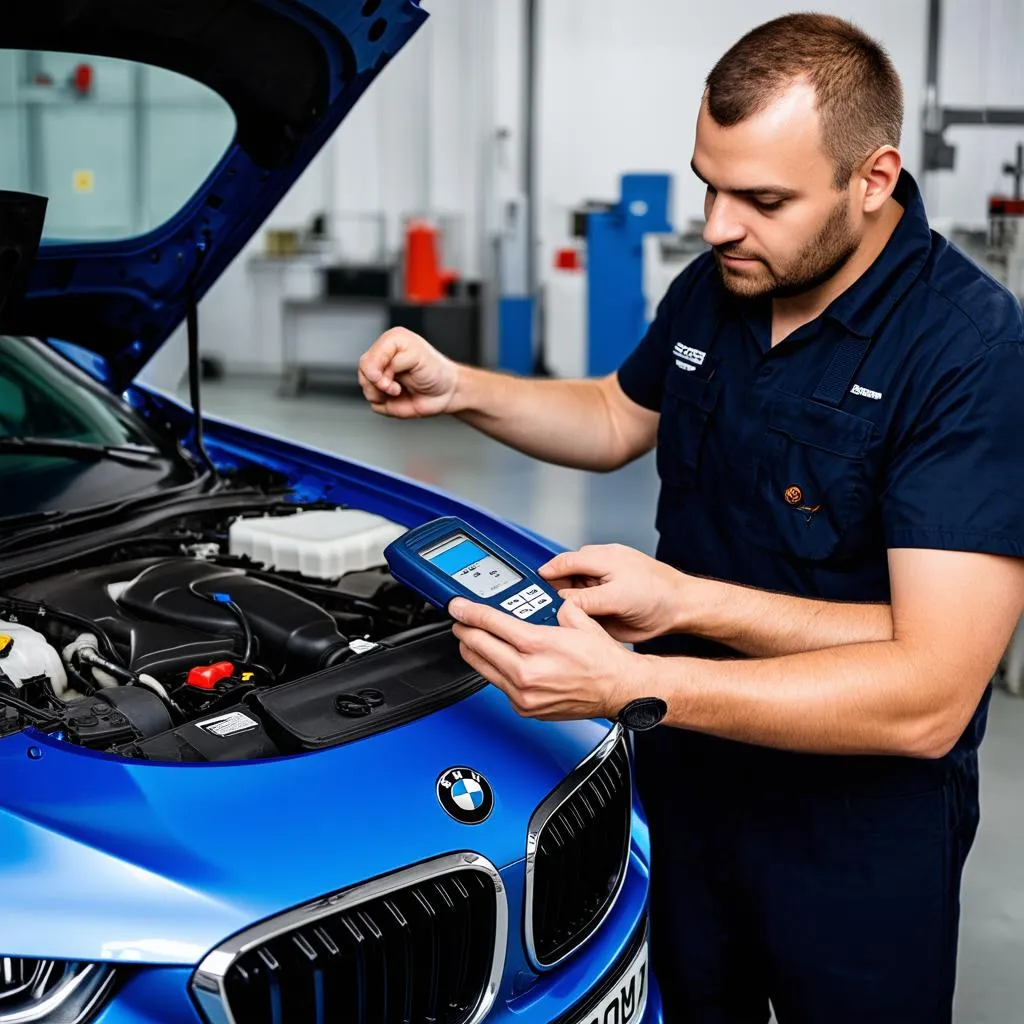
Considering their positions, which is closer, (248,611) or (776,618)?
(776,618)

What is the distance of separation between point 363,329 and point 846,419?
8.37m

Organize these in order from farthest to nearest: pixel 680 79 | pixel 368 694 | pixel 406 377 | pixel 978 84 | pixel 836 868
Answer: pixel 680 79 < pixel 978 84 < pixel 406 377 < pixel 836 868 < pixel 368 694

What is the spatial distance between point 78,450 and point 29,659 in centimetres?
74

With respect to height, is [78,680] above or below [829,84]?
below

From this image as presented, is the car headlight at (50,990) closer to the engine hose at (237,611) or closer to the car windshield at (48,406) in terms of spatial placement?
the engine hose at (237,611)

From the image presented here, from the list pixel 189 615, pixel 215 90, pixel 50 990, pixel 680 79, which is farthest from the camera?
pixel 680 79

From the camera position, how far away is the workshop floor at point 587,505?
2.46 m

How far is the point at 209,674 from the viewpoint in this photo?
154 centimetres

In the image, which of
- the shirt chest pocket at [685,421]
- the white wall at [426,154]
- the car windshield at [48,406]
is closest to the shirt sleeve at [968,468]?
the shirt chest pocket at [685,421]

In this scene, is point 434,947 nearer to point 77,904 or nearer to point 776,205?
point 77,904

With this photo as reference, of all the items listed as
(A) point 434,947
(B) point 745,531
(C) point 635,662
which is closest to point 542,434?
(B) point 745,531

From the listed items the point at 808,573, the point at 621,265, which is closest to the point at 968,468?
the point at 808,573

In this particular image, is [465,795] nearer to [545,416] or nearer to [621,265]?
[545,416]

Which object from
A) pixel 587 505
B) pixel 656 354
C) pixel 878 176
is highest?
pixel 878 176
